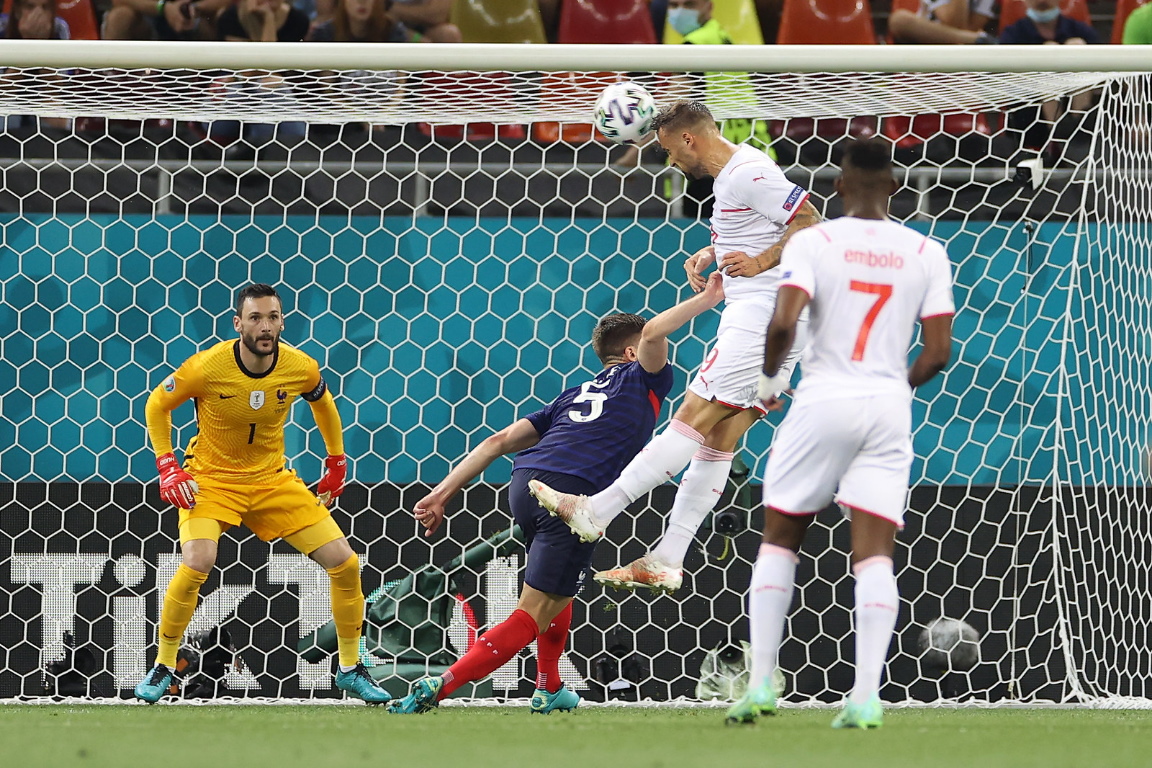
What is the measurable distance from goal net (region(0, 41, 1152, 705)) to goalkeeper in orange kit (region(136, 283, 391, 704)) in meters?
0.67

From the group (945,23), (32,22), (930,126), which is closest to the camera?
(930,126)

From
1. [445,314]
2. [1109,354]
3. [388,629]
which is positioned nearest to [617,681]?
[388,629]

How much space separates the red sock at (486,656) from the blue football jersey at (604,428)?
0.68m

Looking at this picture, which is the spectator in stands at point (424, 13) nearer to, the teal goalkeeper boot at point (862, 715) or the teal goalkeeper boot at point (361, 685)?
the teal goalkeeper boot at point (361, 685)

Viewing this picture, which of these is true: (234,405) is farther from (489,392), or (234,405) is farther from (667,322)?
(667,322)

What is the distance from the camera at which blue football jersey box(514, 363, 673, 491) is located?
224 inches

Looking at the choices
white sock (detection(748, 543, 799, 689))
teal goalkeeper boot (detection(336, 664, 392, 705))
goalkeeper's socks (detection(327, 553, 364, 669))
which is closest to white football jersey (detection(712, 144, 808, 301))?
white sock (detection(748, 543, 799, 689))

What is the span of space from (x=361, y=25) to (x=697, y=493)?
4.34 metres

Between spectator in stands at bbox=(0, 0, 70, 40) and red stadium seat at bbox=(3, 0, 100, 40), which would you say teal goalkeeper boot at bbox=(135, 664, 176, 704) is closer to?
spectator in stands at bbox=(0, 0, 70, 40)

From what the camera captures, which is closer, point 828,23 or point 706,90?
point 706,90

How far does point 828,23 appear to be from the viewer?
28.2 ft

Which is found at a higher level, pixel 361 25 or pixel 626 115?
pixel 361 25

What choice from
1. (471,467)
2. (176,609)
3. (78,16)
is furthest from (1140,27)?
(78,16)

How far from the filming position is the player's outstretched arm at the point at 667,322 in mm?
5176
